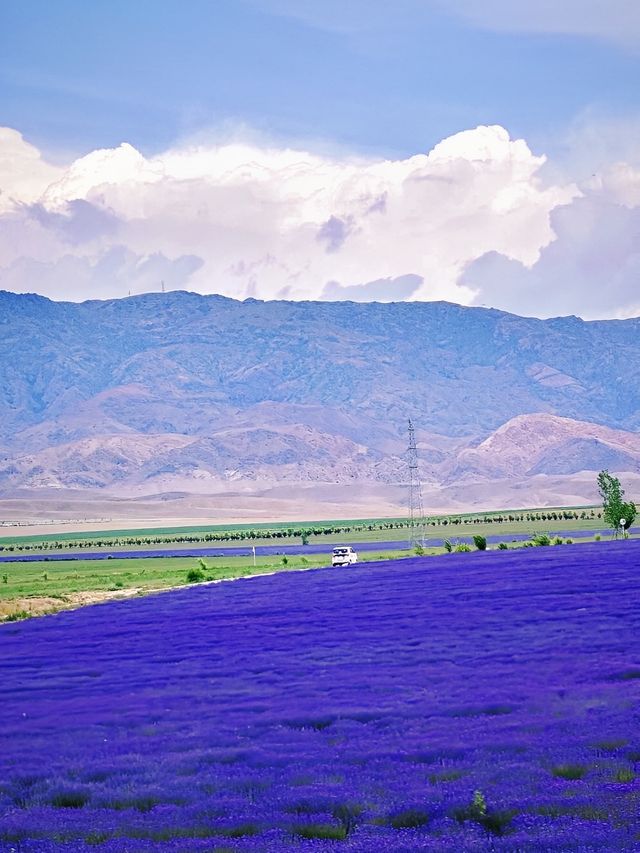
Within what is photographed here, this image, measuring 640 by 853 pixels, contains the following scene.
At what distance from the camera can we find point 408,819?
1212 centimetres

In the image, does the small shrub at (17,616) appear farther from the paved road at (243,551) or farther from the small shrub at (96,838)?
the paved road at (243,551)

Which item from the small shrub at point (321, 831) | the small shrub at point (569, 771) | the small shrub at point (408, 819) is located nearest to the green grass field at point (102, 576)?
the small shrub at point (569, 771)

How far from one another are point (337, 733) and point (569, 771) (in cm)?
439

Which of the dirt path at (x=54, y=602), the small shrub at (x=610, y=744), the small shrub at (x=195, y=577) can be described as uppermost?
the small shrub at (x=195, y=577)

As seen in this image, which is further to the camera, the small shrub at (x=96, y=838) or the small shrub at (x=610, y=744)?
the small shrub at (x=610, y=744)

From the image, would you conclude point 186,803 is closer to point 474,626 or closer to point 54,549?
point 474,626

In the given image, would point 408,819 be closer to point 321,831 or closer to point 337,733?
point 321,831

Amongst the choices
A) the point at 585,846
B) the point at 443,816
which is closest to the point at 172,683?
the point at 443,816

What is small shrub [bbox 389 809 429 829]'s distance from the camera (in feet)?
39.5

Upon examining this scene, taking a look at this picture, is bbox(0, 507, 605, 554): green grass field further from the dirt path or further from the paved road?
the dirt path

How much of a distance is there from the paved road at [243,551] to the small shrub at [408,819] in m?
80.1

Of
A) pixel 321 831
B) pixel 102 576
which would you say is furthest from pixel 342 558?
pixel 321 831

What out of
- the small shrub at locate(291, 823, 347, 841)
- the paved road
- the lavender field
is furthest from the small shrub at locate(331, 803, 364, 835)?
the paved road

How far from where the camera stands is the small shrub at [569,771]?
43.4ft
